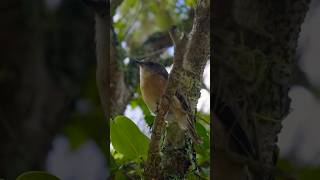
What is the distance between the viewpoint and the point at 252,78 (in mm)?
878

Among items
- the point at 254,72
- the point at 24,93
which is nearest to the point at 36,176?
the point at 24,93

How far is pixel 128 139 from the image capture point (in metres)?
0.91

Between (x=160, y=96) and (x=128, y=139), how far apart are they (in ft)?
0.34

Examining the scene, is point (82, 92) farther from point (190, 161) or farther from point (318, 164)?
point (318, 164)

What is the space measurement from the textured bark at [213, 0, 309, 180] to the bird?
5 cm

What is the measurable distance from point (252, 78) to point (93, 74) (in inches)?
12.8

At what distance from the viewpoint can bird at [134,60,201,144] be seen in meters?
0.91

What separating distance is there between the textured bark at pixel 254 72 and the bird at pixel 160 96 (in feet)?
0.18

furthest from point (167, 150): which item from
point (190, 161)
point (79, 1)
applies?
point (79, 1)

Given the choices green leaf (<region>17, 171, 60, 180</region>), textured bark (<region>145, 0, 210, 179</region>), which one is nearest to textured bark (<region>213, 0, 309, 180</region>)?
textured bark (<region>145, 0, 210, 179</region>)

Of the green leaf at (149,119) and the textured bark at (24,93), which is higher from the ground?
the textured bark at (24,93)

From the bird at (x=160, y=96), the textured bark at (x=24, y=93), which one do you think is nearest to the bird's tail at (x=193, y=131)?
the bird at (x=160, y=96)

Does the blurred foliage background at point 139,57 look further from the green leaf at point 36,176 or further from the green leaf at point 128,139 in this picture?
the green leaf at point 36,176

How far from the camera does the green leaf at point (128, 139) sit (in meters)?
0.91
